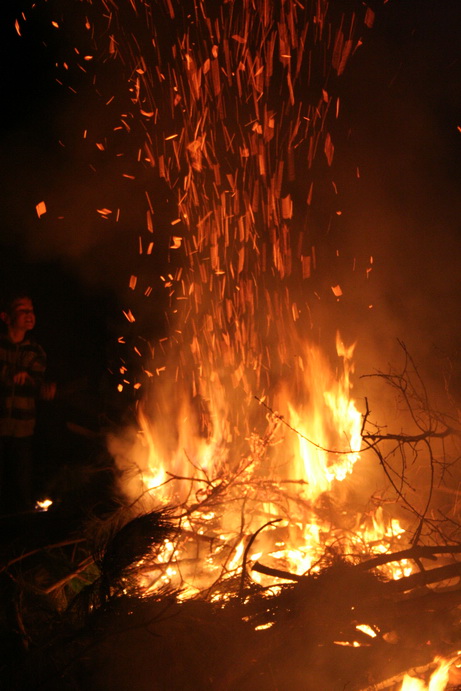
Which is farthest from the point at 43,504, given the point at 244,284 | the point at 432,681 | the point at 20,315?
the point at 244,284

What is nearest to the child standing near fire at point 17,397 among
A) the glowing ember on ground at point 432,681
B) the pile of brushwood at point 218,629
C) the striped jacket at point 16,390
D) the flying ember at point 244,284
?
the striped jacket at point 16,390

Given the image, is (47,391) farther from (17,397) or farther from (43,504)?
(43,504)

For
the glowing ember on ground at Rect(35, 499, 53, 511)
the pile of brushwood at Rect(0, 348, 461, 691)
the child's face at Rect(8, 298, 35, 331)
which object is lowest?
the pile of brushwood at Rect(0, 348, 461, 691)

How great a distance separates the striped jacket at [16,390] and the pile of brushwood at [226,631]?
215cm

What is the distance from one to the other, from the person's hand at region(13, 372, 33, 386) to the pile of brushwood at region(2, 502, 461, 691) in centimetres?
227

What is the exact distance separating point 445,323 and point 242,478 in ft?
9.26

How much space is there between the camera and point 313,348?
5.41 meters

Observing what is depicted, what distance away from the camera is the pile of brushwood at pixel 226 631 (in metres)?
1.83

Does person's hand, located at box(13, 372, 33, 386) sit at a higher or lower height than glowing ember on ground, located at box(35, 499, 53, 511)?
higher

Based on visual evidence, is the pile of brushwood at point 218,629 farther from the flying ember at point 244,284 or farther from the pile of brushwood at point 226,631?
the flying ember at point 244,284

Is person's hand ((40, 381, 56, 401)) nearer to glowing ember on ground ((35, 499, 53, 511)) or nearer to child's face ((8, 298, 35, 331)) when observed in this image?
child's face ((8, 298, 35, 331))

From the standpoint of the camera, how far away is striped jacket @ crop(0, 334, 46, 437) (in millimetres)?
4367

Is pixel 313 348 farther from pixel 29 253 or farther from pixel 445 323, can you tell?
pixel 29 253

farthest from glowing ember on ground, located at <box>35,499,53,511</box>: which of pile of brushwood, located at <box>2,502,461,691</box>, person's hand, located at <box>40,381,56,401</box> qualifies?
pile of brushwood, located at <box>2,502,461,691</box>
